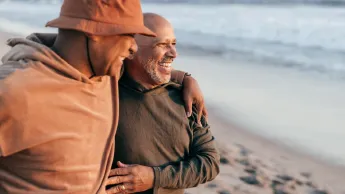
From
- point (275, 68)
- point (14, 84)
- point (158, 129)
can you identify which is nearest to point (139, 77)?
point (158, 129)

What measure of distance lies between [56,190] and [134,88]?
85cm

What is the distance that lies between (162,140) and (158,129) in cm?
6

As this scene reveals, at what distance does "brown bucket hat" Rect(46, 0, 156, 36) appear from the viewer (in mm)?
1897

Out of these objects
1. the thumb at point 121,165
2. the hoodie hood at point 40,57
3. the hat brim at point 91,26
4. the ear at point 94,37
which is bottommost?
the thumb at point 121,165

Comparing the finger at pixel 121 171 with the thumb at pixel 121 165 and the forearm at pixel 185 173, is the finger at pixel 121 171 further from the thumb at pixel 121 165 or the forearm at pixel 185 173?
the forearm at pixel 185 173

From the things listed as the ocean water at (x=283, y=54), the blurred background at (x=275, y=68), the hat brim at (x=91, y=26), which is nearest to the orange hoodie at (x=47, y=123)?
the hat brim at (x=91, y=26)

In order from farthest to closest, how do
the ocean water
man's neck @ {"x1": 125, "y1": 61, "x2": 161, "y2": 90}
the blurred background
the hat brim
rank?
the ocean water < the blurred background < man's neck @ {"x1": 125, "y1": 61, "x2": 161, "y2": 90} < the hat brim

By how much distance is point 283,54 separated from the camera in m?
14.7

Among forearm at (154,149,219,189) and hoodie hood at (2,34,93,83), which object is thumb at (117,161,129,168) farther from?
hoodie hood at (2,34,93,83)

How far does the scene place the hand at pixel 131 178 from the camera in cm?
248

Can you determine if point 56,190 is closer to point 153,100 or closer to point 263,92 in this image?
point 153,100

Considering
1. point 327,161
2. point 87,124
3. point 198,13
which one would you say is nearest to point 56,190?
point 87,124

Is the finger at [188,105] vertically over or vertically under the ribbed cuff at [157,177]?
over

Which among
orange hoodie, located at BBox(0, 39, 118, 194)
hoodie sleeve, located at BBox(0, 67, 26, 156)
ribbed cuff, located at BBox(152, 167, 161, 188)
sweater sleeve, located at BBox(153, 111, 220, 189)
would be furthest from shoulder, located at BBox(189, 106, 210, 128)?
hoodie sleeve, located at BBox(0, 67, 26, 156)
